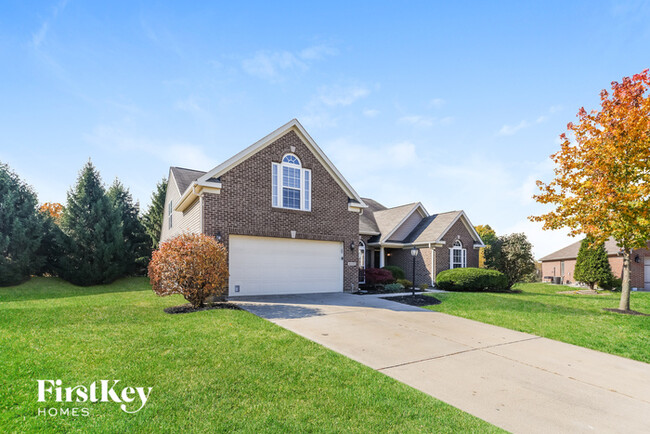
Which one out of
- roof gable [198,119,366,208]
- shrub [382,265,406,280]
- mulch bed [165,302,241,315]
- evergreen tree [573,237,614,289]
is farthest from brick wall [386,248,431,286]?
mulch bed [165,302,241,315]

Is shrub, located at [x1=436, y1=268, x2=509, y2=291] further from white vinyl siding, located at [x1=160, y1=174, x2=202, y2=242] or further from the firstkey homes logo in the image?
the firstkey homes logo

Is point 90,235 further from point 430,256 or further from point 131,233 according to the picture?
point 430,256

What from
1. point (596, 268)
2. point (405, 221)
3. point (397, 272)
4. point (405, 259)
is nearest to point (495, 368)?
point (397, 272)

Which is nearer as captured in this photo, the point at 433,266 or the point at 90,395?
the point at 90,395

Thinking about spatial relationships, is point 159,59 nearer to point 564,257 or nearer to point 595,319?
point 595,319

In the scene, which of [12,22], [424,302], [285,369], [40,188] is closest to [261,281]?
[424,302]

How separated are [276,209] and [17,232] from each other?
15.8 meters

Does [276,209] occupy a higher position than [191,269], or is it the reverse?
[276,209]

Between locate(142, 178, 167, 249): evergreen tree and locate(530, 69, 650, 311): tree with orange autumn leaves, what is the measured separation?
2438 centimetres

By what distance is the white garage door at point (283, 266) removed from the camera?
12383 millimetres

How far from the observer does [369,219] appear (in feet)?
75.1

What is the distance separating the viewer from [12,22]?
334 inches

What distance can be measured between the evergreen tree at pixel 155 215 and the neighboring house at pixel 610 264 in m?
30.6

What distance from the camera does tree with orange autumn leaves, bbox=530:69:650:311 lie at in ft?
35.0
